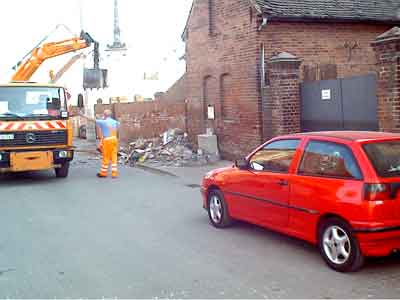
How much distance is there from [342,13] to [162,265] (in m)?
11.8

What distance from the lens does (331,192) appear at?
20.4 feet

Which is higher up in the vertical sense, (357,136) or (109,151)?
(357,136)

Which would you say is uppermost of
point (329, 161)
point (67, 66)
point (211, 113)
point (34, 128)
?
point (67, 66)

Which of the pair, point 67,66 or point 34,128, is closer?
point 34,128

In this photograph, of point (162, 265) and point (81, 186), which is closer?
point (162, 265)

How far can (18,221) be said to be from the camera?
30.8ft

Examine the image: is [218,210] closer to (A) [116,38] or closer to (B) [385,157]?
(B) [385,157]

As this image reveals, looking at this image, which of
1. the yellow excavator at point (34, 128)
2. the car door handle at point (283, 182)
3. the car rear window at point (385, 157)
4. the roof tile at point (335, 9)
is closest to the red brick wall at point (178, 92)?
the roof tile at point (335, 9)

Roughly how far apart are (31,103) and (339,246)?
33.2 ft

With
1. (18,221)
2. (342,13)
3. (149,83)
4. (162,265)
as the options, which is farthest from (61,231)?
(149,83)

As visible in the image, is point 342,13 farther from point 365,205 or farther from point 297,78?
point 365,205

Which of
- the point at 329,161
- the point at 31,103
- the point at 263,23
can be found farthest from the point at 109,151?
the point at 329,161

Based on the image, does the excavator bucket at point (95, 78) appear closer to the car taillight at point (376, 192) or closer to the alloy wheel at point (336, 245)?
the alloy wheel at point (336, 245)

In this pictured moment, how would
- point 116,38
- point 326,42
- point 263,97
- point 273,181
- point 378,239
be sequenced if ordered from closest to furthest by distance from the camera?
point 378,239
point 273,181
point 263,97
point 326,42
point 116,38
